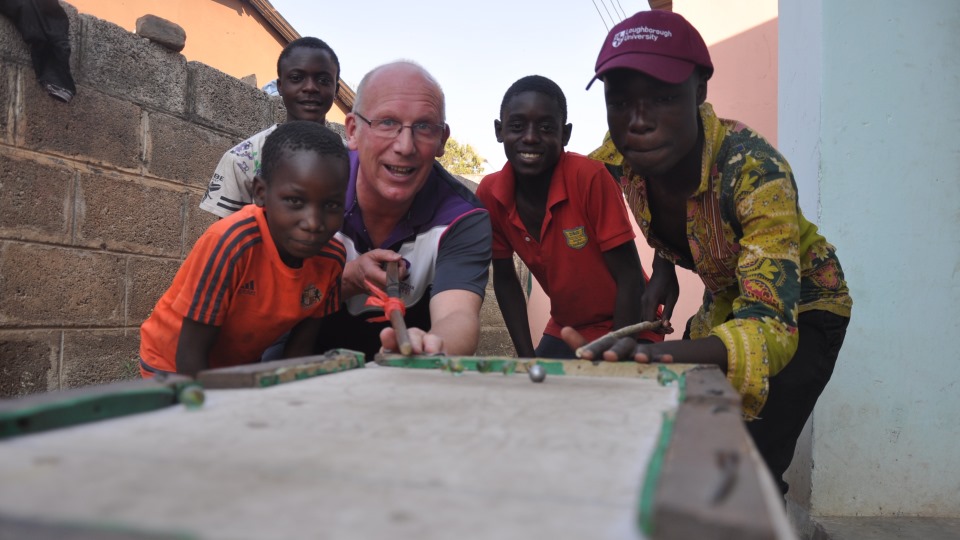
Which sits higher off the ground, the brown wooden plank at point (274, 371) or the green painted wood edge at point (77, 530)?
the brown wooden plank at point (274, 371)

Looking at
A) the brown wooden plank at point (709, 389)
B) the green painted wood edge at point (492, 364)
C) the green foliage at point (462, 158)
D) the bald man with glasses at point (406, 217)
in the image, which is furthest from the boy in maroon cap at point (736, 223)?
the green foliage at point (462, 158)

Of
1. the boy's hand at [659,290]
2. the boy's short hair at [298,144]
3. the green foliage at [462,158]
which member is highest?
the green foliage at [462,158]

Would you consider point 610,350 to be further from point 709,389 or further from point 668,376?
point 709,389

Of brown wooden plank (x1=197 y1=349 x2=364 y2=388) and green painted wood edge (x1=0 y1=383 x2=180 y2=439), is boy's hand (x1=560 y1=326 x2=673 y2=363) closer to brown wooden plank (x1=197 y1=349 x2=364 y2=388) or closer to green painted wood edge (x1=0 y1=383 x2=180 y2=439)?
brown wooden plank (x1=197 y1=349 x2=364 y2=388)

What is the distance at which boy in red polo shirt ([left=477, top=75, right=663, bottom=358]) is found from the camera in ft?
9.57

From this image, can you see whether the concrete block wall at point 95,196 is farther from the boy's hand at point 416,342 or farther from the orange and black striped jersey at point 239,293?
A: the boy's hand at point 416,342

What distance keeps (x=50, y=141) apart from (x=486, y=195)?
1.73 m

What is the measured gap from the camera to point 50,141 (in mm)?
2902

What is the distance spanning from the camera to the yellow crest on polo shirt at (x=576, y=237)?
2938 mm

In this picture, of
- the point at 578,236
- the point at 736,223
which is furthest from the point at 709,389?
the point at 578,236

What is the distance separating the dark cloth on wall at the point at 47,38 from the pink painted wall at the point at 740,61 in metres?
4.54

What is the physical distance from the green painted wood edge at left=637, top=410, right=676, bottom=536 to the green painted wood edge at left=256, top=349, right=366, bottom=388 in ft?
2.15

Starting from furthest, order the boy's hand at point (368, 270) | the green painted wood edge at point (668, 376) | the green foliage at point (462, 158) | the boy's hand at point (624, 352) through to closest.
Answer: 1. the green foliage at point (462, 158)
2. the boy's hand at point (368, 270)
3. the boy's hand at point (624, 352)
4. the green painted wood edge at point (668, 376)

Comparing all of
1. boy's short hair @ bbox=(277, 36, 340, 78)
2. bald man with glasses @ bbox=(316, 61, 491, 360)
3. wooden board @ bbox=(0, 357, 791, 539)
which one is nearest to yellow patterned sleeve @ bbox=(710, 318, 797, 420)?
A: wooden board @ bbox=(0, 357, 791, 539)
